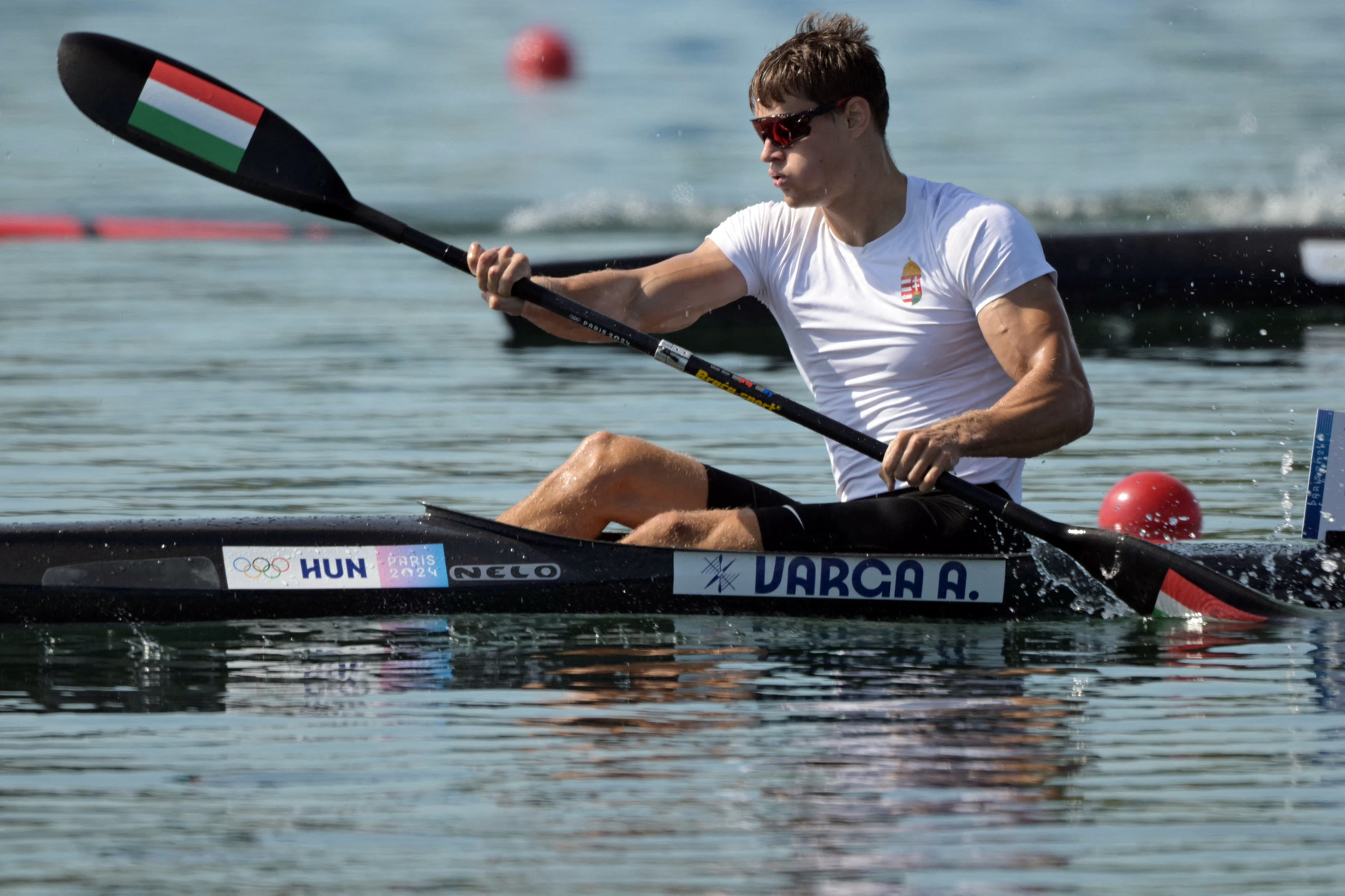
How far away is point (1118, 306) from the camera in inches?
474

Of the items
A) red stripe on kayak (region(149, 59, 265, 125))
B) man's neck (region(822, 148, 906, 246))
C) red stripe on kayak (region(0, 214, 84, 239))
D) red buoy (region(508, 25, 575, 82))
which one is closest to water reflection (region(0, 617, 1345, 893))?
man's neck (region(822, 148, 906, 246))

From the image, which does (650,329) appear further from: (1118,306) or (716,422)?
(1118,306)

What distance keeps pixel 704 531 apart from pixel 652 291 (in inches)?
27.3

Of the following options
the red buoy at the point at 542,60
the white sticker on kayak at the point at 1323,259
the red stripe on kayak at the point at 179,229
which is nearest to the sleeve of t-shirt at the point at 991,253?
the white sticker on kayak at the point at 1323,259

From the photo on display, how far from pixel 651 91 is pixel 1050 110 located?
6.00 meters

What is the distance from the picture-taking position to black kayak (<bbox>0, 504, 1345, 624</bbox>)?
502cm

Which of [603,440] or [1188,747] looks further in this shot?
[603,440]

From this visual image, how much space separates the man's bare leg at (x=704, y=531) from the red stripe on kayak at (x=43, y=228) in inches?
446

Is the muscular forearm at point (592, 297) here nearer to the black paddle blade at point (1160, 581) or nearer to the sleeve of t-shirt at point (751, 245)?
the sleeve of t-shirt at point (751, 245)

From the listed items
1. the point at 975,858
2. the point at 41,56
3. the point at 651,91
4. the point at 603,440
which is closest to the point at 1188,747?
the point at 975,858

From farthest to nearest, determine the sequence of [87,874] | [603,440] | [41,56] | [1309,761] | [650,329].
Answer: [41,56], [650,329], [603,440], [1309,761], [87,874]

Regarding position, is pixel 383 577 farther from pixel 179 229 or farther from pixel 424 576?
pixel 179 229

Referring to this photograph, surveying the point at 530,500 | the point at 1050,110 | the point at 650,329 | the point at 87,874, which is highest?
the point at 1050,110

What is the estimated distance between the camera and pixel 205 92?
559cm
